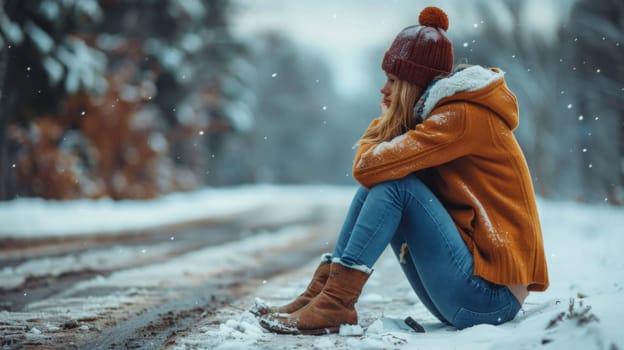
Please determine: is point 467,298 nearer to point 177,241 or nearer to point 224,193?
point 177,241

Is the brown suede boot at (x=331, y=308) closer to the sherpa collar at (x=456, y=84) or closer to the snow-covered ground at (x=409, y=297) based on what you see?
the snow-covered ground at (x=409, y=297)

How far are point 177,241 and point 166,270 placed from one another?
2.90 metres

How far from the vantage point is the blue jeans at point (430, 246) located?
2600mm

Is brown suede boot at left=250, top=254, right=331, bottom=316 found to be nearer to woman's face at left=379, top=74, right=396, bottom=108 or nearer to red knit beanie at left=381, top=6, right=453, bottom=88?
woman's face at left=379, top=74, right=396, bottom=108

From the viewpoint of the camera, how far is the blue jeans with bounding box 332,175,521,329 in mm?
2600

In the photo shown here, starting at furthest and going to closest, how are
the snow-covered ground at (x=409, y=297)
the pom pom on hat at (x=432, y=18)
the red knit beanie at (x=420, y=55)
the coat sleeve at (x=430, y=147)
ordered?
the pom pom on hat at (x=432, y=18) < the red knit beanie at (x=420, y=55) < the coat sleeve at (x=430, y=147) < the snow-covered ground at (x=409, y=297)

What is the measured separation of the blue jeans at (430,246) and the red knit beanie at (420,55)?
0.52m

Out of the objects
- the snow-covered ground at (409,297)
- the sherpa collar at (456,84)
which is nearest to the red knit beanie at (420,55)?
the sherpa collar at (456,84)

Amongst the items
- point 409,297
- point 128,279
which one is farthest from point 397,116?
point 128,279

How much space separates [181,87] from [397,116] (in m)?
17.6

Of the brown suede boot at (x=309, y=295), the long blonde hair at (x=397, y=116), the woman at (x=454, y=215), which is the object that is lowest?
the brown suede boot at (x=309, y=295)

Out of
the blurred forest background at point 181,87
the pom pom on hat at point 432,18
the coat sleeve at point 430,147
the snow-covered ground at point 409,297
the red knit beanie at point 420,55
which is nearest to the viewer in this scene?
the snow-covered ground at point 409,297

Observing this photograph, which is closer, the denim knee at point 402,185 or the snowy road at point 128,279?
the denim knee at point 402,185

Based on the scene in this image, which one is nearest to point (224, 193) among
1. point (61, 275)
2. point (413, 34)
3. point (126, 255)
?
point (126, 255)
